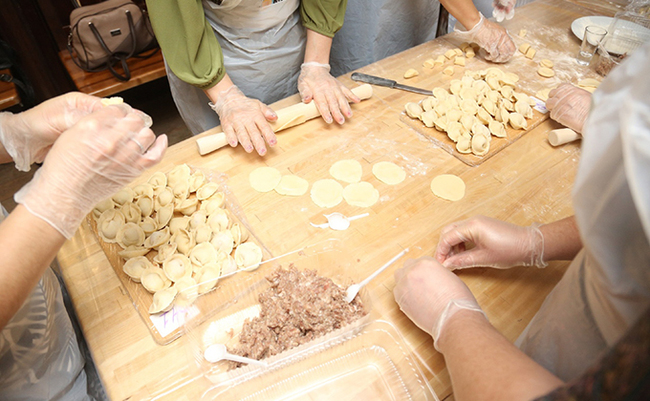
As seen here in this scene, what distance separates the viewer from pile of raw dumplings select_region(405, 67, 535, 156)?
1677 millimetres

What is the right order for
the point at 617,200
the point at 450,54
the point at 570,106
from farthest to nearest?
the point at 450,54 < the point at 570,106 < the point at 617,200

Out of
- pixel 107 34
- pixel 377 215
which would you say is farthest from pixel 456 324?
pixel 107 34

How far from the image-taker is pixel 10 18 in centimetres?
284

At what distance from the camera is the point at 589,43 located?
7.11 feet

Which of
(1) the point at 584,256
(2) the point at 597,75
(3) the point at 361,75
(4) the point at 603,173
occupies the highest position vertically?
(4) the point at 603,173

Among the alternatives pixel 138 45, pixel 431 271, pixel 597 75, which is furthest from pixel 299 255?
pixel 138 45

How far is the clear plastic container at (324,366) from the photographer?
3.15ft

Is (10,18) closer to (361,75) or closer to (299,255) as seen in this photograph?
(361,75)

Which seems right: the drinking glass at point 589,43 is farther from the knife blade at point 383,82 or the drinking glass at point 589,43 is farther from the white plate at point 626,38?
the knife blade at point 383,82

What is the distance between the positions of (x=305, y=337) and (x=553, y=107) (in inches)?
62.6

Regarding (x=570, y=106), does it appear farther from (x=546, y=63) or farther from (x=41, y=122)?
(x=41, y=122)

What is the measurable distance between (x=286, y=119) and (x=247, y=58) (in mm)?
561

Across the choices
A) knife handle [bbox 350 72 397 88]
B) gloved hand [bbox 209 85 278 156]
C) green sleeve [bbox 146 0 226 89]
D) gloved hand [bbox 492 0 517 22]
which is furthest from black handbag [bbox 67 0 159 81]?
gloved hand [bbox 492 0 517 22]

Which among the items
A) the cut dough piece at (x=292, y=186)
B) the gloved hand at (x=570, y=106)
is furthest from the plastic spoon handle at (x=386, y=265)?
the gloved hand at (x=570, y=106)
